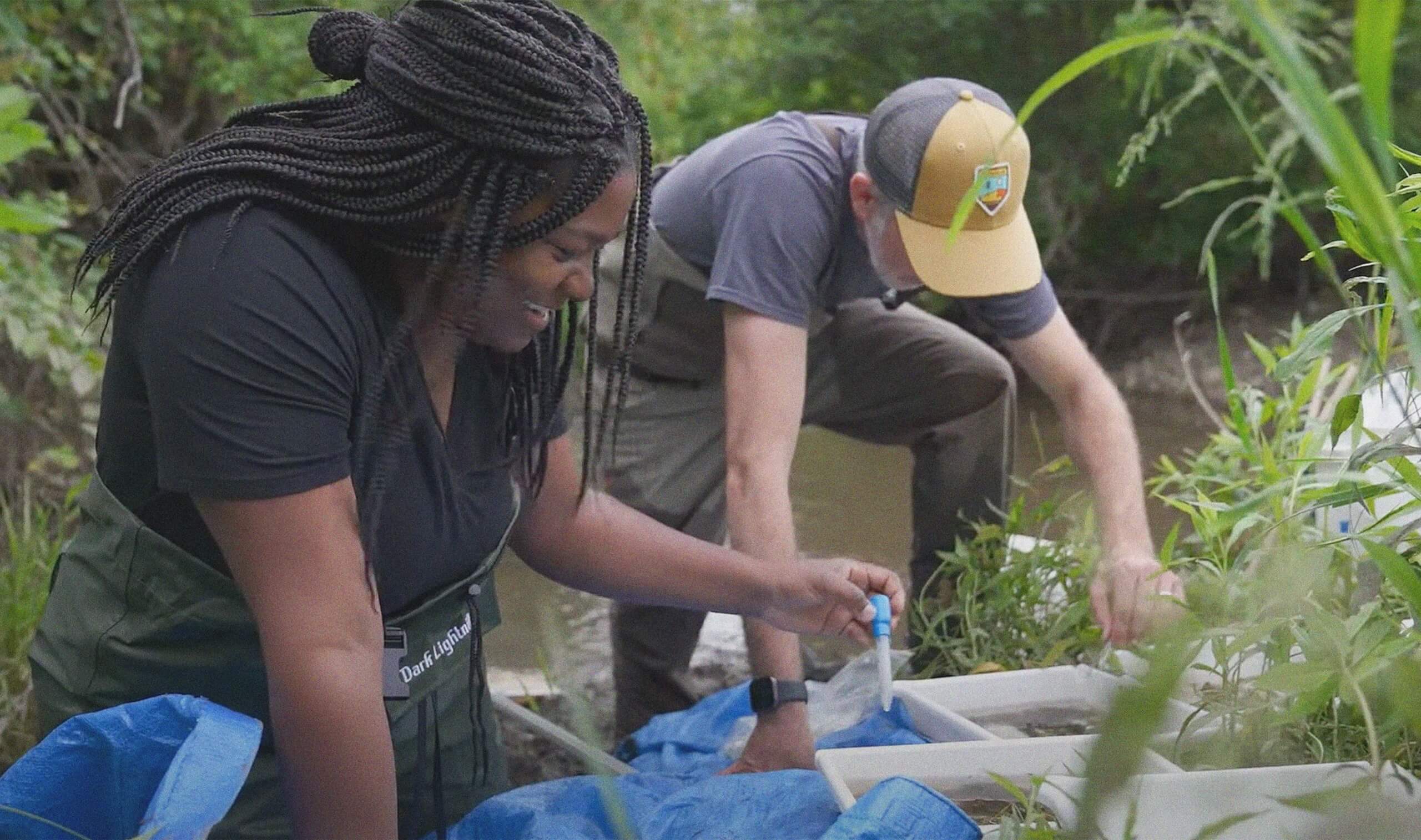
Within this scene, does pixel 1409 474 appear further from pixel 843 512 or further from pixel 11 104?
pixel 843 512

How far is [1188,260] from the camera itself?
29.6ft

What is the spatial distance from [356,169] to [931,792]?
91cm

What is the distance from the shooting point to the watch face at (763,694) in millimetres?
2293

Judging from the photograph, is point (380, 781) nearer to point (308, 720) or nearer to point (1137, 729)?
point (308, 720)

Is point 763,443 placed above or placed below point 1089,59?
below

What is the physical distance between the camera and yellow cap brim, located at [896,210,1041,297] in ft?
8.63

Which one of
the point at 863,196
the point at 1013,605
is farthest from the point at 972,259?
the point at 1013,605

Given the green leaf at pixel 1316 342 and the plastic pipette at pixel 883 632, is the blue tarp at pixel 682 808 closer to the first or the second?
the plastic pipette at pixel 883 632

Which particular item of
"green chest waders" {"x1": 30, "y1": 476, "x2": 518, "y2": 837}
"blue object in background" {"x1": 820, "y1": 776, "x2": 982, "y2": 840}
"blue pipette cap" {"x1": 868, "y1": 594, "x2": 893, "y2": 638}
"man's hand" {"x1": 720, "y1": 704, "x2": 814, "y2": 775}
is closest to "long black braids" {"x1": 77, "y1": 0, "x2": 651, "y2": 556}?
"green chest waders" {"x1": 30, "y1": 476, "x2": 518, "y2": 837}

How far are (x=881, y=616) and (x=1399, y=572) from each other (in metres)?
0.90

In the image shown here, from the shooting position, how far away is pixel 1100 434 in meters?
2.83

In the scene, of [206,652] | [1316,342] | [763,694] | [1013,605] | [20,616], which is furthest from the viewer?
[20,616]

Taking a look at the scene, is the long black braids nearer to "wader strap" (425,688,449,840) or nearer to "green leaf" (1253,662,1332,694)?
"wader strap" (425,688,449,840)

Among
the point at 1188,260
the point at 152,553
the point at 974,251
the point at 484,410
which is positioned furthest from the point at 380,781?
the point at 1188,260
